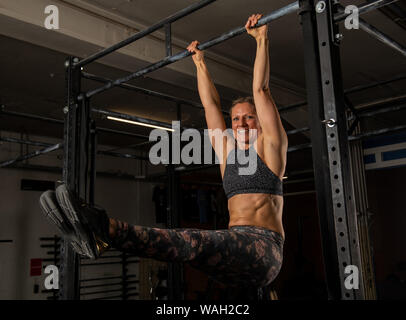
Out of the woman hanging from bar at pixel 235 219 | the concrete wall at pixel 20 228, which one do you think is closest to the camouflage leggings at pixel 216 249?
→ the woman hanging from bar at pixel 235 219

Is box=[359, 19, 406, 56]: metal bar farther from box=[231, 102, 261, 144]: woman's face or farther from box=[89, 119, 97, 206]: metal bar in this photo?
box=[89, 119, 97, 206]: metal bar

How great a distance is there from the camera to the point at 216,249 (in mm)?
1916

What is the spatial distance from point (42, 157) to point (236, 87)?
15.0 ft

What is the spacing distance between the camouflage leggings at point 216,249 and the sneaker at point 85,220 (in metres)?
0.06

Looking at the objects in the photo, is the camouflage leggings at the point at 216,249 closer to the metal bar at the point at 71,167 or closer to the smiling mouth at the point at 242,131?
the smiling mouth at the point at 242,131

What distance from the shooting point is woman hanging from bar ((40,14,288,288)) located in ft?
5.63

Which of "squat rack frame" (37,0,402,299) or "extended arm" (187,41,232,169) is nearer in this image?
"squat rack frame" (37,0,402,299)

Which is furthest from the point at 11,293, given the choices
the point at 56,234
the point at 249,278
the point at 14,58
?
the point at 249,278

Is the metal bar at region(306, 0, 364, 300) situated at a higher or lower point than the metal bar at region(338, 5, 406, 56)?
lower

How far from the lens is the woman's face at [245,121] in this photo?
272 centimetres

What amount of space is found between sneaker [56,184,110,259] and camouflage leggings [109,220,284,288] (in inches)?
2.4

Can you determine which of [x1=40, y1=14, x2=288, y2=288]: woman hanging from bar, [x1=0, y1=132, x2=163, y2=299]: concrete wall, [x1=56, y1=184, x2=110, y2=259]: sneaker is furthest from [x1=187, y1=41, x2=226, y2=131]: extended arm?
[x1=0, y1=132, x2=163, y2=299]: concrete wall

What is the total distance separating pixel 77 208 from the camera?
1678 mm
